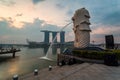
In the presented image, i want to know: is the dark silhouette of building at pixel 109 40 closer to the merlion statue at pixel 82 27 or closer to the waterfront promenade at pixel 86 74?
the merlion statue at pixel 82 27

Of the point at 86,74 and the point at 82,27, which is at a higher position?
the point at 82,27

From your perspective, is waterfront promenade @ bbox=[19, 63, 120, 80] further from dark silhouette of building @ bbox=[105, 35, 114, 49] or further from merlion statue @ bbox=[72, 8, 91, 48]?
merlion statue @ bbox=[72, 8, 91, 48]

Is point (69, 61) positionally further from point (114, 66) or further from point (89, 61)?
point (114, 66)

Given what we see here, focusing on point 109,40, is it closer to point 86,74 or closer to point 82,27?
point 82,27

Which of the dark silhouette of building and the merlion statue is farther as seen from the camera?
the merlion statue

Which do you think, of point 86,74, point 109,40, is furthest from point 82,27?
point 86,74

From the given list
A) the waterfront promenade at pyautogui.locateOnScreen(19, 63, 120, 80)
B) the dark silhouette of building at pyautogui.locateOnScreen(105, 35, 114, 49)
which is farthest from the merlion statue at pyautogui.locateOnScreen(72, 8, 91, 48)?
the waterfront promenade at pyautogui.locateOnScreen(19, 63, 120, 80)

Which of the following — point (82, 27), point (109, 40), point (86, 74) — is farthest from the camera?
point (82, 27)

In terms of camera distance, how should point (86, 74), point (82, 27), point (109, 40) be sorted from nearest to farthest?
point (86, 74), point (109, 40), point (82, 27)

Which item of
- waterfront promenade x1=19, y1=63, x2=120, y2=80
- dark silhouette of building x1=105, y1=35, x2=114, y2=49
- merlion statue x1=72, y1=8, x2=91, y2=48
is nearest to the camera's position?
waterfront promenade x1=19, y1=63, x2=120, y2=80
